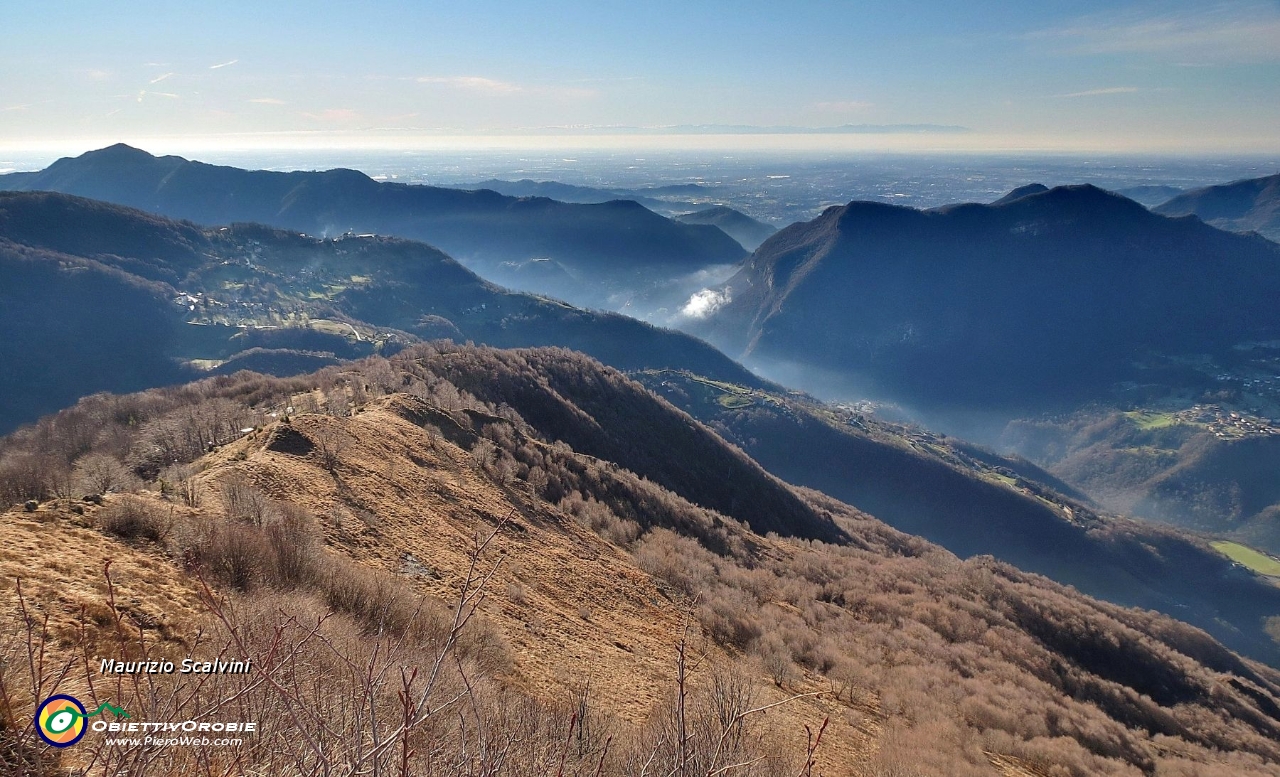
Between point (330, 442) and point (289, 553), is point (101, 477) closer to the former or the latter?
point (330, 442)

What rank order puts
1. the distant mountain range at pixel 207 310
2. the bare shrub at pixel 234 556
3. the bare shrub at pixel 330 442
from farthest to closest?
the distant mountain range at pixel 207 310, the bare shrub at pixel 330 442, the bare shrub at pixel 234 556

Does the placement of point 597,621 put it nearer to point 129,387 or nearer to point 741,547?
point 741,547

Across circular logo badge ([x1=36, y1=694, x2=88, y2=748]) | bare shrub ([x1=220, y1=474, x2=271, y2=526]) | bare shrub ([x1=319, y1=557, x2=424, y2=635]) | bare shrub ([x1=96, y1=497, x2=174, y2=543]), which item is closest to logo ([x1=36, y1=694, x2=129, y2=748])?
circular logo badge ([x1=36, y1=694, x2=88, y2=748])

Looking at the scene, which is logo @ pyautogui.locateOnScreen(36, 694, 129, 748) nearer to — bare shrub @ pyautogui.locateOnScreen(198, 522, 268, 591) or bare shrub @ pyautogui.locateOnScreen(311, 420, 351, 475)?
bare shrub @ pyautogui.locateOnScreen(198, 522, 268, 591)

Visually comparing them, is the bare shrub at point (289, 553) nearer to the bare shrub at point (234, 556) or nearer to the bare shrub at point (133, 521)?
the bare shrub at point (234, 556)

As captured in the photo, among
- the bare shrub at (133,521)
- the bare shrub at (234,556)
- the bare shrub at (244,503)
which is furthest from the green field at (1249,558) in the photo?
the bare shrub at (133,521)

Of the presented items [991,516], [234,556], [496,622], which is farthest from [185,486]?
[991,516]
